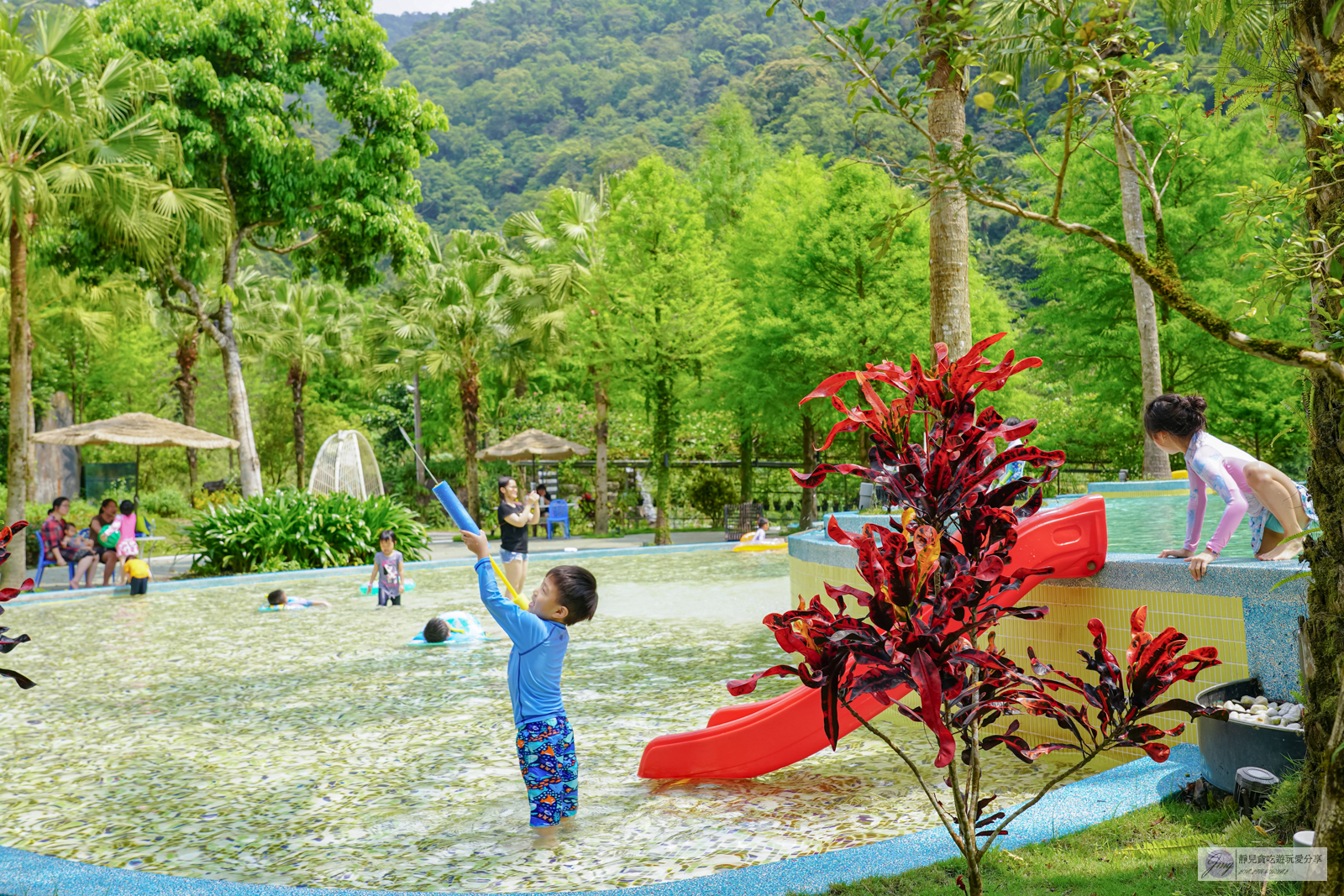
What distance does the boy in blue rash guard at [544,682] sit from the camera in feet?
14.7

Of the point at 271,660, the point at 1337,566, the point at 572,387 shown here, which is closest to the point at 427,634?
the point at 271,660

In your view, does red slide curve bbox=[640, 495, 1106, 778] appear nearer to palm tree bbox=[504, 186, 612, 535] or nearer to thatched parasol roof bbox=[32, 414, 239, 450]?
thatched parasol roof bbox=[32, 414, 239, 450]

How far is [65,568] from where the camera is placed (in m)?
19.5

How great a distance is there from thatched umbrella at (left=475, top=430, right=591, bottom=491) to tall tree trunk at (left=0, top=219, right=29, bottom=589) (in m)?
13.0

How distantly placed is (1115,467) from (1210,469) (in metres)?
20.4

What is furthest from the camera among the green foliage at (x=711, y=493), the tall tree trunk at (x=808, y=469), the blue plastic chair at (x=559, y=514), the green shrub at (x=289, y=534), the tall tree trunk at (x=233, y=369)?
the green foliage at (x=711, y=493)

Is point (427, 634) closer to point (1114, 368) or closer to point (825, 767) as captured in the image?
point (825, 767)

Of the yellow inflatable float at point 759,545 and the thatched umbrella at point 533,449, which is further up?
the thatched umbrella at point 533,449

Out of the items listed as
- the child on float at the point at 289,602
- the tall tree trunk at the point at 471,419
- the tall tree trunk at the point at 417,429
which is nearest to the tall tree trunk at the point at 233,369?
the child on float at the point at 289,602

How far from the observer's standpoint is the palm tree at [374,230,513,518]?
98.9 feet

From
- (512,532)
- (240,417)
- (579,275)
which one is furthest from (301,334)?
(512,532)

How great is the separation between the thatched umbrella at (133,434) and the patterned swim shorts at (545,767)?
1773 cm

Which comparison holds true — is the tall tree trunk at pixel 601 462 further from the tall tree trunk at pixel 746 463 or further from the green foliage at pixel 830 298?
the green foliage at pixel 830 298

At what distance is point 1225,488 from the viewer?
15.1 ft
